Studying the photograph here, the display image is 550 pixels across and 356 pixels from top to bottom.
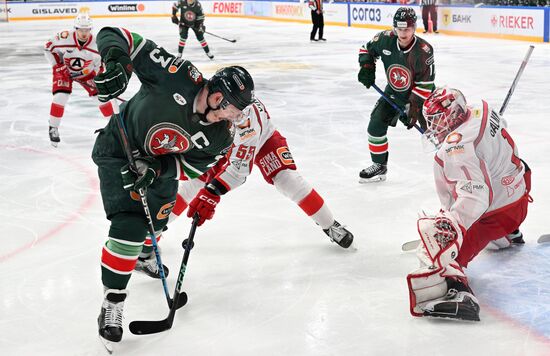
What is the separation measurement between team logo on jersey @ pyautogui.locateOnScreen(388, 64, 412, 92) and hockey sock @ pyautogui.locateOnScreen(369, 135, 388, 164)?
347 mm

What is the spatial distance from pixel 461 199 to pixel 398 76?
2040mm

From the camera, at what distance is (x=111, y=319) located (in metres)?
2.62

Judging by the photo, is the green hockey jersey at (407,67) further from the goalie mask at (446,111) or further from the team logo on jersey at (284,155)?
the goalie mask at (446,111)

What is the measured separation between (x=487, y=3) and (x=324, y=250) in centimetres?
1207

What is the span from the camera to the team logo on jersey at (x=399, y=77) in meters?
4.66

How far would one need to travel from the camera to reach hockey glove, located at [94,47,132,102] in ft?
8.16

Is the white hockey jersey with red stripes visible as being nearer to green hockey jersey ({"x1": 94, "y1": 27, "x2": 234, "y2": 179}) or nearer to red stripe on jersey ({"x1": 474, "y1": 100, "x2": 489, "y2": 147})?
green hockey jersey ({"x1": 94, "y1": 27, "x2": 234, "y2": 179})

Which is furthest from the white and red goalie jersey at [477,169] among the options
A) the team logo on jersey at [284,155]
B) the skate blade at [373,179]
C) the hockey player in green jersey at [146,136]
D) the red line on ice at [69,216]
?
the red line on ice at [69,216]

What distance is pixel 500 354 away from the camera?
250cm

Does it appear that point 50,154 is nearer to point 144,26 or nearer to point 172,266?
point 172,266

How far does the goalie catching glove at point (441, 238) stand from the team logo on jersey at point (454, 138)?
0.98ft

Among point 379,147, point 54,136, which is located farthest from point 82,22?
point 379,147

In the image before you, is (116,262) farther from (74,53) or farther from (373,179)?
(74,53)

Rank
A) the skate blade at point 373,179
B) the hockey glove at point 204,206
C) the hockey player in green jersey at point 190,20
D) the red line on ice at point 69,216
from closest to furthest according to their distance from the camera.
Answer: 1. the hockey glove at point 204,206
2. the red line on ice at point 69,216
3. the skate blade at point 373,179
4. the hockey player in green jersey at point 190,20
